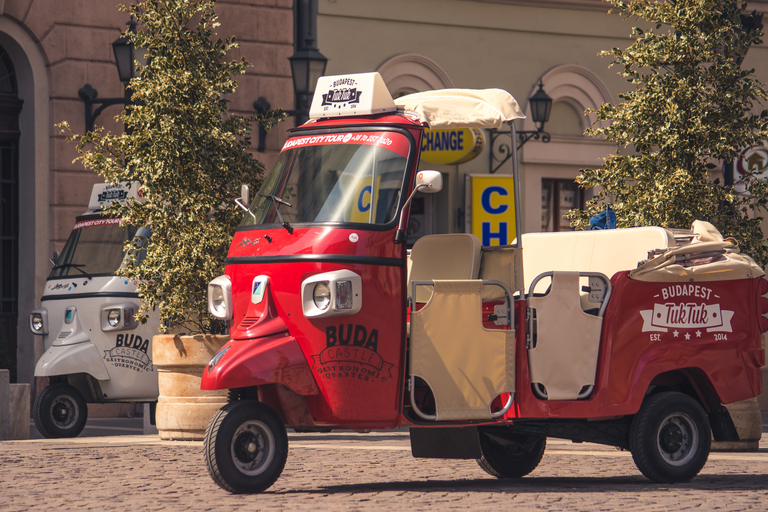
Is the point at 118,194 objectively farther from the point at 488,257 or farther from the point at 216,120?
the point at 488,257

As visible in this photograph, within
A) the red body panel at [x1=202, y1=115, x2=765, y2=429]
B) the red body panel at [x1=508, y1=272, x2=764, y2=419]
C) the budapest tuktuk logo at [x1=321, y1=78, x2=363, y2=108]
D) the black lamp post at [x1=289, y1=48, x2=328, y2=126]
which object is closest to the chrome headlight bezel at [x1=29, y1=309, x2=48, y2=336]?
the black lamp post at [x1=289, y1=48, x2=328, y2=126]

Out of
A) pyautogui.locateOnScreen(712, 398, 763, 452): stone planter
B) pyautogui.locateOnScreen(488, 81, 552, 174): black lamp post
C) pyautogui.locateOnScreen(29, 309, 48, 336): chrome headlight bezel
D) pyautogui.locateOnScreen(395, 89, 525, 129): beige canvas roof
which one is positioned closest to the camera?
pyautogui.locateOnScreen(395, 89, 525, 129): beige canvas roof

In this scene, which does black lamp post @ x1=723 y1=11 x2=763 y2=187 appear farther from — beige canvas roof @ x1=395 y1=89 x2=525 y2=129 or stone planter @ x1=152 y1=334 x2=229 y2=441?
beige canvas roof @ x1=395 y1=89 x2=525 y2=129

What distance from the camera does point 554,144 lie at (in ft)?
76.0

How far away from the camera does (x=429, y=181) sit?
28.4 ft

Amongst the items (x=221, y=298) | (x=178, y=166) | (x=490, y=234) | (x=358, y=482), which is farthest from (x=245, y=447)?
(x=490, y=234)

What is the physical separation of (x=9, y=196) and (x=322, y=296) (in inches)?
459

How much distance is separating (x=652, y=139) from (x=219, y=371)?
624cm

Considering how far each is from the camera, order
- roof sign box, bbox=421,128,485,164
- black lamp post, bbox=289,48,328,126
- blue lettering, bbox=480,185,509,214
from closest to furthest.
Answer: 1. black lamp post, bbox=289,48,328,126
2. roof sign box, bbox=421,128,485,164
3. blue lettering, bbox=480,185,509,214

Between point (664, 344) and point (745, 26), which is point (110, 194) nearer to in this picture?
point (745, 26)

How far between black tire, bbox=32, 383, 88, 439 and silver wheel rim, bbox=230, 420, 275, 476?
20.9 feet

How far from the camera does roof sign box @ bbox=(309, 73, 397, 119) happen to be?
9289 mm

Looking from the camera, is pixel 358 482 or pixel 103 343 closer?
pixel 358 482

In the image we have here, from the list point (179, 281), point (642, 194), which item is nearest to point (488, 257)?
point (642, 194)
